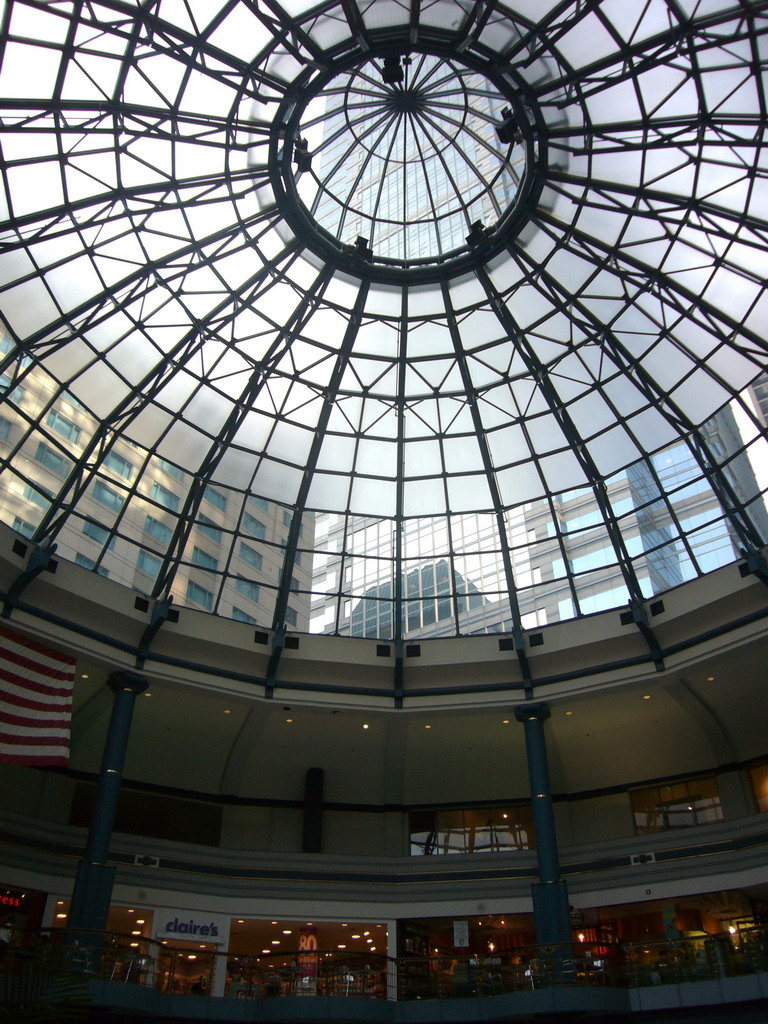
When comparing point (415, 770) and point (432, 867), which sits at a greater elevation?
point (415, 770)

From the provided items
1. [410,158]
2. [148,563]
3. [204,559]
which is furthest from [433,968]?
[410,158]

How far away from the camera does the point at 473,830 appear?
39.3 m

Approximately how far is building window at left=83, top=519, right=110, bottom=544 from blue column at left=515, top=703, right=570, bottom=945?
1716cm

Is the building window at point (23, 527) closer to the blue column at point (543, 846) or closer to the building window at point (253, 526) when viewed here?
the building window at point (253, 526)

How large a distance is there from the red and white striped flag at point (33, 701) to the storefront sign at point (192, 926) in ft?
30.6

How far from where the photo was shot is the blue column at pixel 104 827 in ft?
88.2

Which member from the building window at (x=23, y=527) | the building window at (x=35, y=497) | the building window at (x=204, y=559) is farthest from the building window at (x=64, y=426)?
the building window at (x=204, y=559)

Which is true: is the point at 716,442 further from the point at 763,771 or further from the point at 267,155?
the point at 267,155

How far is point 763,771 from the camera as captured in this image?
3544 centimetres

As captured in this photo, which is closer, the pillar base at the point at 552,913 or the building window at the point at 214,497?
the pillar base at the point at 552,913

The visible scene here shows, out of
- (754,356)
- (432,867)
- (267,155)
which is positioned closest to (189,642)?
(432,867)

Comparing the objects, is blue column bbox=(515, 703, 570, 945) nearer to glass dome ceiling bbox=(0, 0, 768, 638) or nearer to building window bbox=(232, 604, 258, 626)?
glass dome ceiling bbox=(0, 0, 768, 638)

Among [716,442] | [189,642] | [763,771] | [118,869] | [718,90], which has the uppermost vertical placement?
[718,90]

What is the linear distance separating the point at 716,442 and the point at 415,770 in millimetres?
19489
